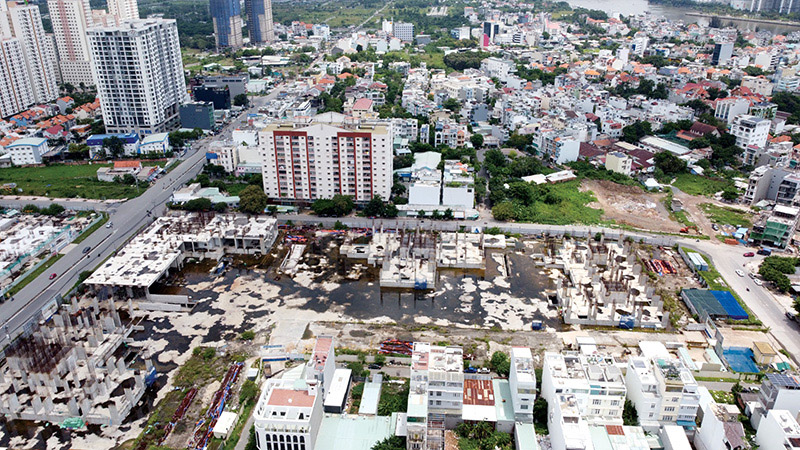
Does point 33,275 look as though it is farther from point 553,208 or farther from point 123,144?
point 553,208

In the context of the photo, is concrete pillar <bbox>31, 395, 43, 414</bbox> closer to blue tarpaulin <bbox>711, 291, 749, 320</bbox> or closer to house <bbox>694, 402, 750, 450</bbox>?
house <bbox>694, 402, 750, 450</bbox>

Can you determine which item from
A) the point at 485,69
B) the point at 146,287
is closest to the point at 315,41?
the point at 485,69

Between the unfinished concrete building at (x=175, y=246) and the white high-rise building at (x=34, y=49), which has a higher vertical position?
the white high-rise building at (x=34, y=49)

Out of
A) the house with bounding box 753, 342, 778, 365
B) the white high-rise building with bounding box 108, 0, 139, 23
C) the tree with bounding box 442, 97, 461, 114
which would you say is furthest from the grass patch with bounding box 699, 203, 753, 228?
the white high-rise building with bounding box 108, 0, 139, 23

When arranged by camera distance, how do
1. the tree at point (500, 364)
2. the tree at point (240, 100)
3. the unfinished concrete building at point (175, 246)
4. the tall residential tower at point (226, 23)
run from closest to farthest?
the tree at point (500, 364)
the unfinished concrete building at point (175, 246)
the tree at point (240, 100)
the tall residential tower at point (226, 23)

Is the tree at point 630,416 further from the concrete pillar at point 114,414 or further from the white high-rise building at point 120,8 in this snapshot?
the white high-rise building at point 120,8

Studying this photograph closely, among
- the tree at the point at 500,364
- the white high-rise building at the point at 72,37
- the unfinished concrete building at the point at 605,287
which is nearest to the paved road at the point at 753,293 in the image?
the unfinished concrete building at the point at 605,287
